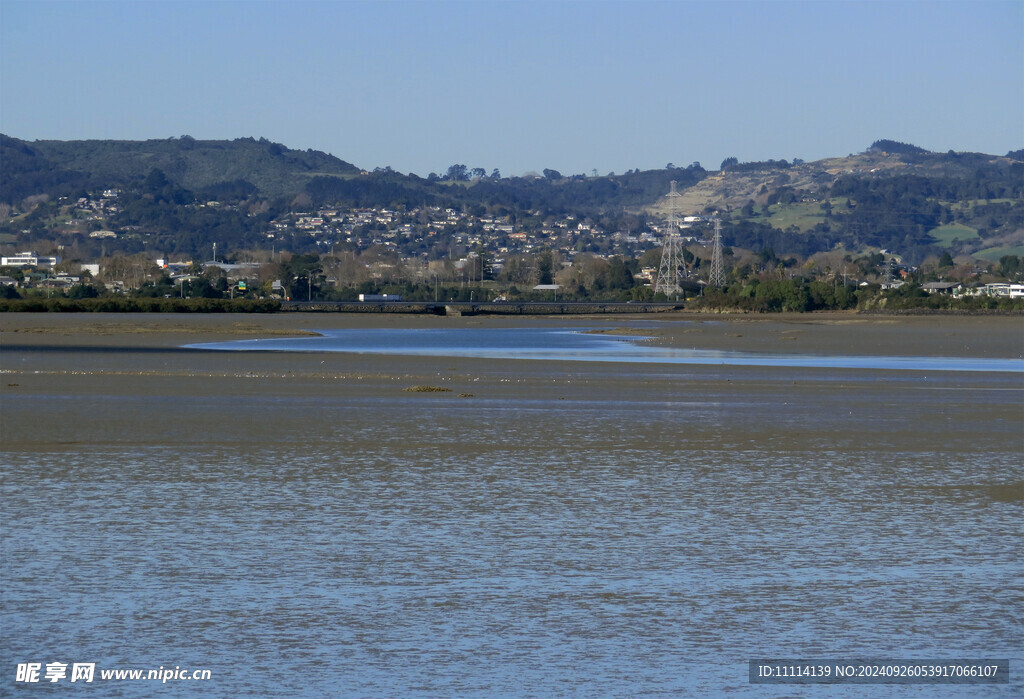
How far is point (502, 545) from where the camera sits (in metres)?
10.1

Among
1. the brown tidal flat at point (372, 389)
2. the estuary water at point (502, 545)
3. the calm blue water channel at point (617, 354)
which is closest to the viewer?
the estuary water at point (502, 545)

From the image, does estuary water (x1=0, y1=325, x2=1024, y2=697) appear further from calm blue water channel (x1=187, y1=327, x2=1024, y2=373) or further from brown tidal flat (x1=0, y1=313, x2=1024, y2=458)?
calm blue water channel (x1=187, y1=327, x2=1024, y2=373)

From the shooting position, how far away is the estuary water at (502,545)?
23.6ft

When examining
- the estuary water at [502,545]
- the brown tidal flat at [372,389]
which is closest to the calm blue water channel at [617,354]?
the brown tidal flat at [372,389]

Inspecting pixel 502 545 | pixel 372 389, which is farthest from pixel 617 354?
pixel 502 545

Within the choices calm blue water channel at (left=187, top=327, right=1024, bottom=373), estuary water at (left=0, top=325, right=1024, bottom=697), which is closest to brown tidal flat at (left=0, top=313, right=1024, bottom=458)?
estuary water at (left=0, top=325, right=1024, bottom=697)

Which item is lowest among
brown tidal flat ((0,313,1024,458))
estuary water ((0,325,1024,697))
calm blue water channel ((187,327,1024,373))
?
calm blue water channel ((187,327,1024,373))

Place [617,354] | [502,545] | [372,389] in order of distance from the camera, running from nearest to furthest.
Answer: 1. [502,545]
2. [372,389]
3. [617,354]

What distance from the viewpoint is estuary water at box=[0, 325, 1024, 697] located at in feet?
23.6

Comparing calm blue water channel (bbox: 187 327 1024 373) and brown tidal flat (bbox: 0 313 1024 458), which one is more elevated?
brown tidal flat (bbox: 0 313 1024 458)

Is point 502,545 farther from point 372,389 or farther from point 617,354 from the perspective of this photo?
point 617,354

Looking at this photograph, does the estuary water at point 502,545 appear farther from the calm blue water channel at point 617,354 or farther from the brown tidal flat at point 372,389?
the calm blue water channel at point 617,354

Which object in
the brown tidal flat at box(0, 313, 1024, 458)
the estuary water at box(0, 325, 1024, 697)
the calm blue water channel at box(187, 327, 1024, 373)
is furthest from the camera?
the calm blue water channel at box(187, 327, 1024, 373)

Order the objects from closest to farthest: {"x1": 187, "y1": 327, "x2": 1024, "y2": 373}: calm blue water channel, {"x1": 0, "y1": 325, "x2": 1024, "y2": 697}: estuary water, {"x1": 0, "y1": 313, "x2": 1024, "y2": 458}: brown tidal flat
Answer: {"x1": 0, "y1": 325, "x2": 1024, "y2": 697}: estuary water → {"x1": 0, "y1": 313, "x2": 1024, "y2": 458}: brown tidal flat → {"x1": 187, "y1": 327, "x2": 1024, "y2": 373}: calm blue water channel
